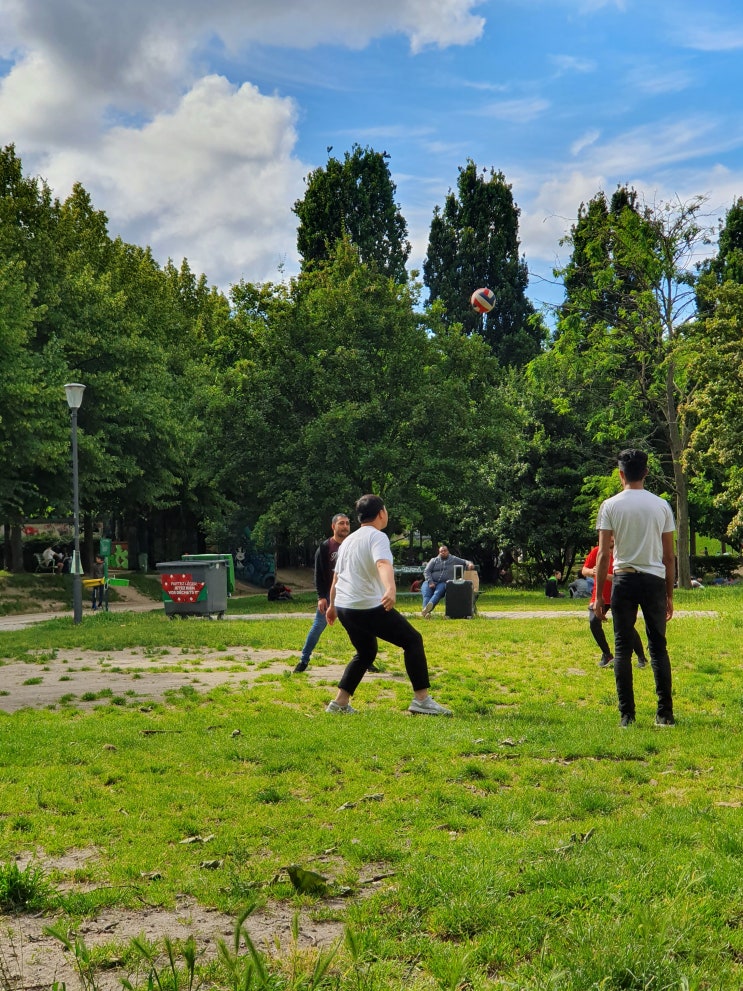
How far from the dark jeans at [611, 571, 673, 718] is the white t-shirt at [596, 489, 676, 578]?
10 centimetres

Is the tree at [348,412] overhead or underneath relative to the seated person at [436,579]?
overhead

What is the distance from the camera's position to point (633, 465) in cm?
728

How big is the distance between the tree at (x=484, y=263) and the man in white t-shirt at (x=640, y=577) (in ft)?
157

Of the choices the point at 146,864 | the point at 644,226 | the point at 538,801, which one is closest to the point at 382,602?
the point at 538,801

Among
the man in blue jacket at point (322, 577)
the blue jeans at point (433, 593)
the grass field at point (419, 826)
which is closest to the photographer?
the grass field at point (419, 826)

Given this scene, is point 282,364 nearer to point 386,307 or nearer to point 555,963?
point 386,307

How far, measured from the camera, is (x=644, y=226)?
1169 inches

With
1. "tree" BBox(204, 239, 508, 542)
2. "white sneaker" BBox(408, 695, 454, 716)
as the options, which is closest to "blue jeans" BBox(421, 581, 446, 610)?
"tree" BBox(204, 239, 508, 542)

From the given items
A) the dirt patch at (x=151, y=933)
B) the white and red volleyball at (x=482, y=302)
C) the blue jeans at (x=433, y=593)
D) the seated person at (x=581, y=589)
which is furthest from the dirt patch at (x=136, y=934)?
the seated person at (x=581, y=589)

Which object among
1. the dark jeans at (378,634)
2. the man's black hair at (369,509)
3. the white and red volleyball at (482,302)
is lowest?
the dark jeans at (378,634)

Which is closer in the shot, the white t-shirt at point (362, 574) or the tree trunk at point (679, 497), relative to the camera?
the white t-shirt at point (362, 574)

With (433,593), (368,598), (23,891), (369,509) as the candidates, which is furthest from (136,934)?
(433,593)

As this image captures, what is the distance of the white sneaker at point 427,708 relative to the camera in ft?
26.2

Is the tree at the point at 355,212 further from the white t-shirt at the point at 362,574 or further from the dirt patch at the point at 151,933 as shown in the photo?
the dirt patch at the point at 151,933
